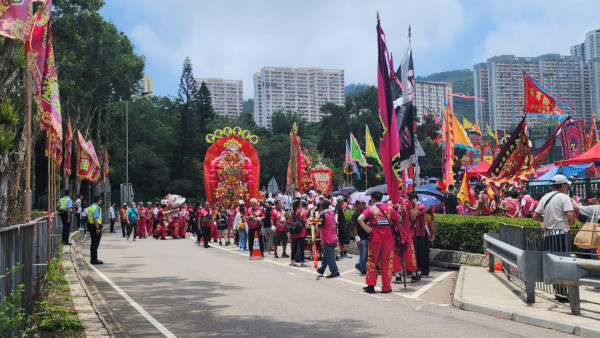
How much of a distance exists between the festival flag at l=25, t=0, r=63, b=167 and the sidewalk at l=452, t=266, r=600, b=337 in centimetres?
856

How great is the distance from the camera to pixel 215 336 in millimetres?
7941

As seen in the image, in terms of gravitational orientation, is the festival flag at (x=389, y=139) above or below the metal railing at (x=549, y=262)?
above

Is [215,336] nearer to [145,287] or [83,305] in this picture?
[83,305]

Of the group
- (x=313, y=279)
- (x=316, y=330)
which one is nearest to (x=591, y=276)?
(x=316, y=330)

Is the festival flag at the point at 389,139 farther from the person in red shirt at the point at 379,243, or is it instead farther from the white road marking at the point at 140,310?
the white road marking at the point at 140,310

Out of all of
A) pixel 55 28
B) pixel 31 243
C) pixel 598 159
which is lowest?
pixel 31 243

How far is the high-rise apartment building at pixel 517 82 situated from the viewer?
326 feet

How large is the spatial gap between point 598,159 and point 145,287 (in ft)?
45.1

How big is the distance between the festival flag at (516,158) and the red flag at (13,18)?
52.4 feet

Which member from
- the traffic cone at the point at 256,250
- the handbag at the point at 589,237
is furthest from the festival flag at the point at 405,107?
the traffic cone at the point at 256,250

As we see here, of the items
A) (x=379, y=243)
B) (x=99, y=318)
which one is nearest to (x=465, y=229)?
(x=379, y=243)

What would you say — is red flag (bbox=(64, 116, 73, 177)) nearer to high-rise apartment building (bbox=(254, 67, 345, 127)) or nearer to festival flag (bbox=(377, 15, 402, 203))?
festival flag (bbox=(377, 15, 402, 203))

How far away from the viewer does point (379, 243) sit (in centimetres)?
1179

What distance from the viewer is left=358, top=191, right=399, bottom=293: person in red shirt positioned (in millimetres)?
11773
